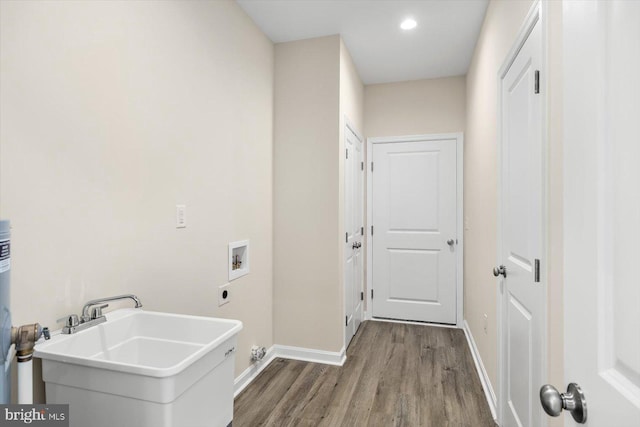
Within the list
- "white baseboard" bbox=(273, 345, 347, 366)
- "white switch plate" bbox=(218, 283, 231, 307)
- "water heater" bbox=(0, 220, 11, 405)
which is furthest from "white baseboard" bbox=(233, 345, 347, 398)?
"water heater" bbox=(0, 220, 11, 405)

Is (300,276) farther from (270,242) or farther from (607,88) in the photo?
(607,88)

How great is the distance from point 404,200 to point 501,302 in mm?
2116

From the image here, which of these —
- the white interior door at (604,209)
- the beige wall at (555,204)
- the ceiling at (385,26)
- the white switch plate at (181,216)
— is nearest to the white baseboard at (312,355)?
the white switch plate at (181,216)

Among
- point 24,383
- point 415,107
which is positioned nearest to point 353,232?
point 415,107

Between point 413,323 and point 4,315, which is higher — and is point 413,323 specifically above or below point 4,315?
below

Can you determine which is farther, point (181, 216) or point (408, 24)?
point (408, 24)

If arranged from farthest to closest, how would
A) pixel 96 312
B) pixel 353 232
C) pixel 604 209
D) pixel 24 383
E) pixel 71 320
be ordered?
pixel 353 232
pixel 96 312
pixel 71 320
pixel 24 383
pixel 604 209

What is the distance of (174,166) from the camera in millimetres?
1839

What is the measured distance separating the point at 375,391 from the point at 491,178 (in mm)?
1685

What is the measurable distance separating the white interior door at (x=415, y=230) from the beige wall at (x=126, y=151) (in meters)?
1.91

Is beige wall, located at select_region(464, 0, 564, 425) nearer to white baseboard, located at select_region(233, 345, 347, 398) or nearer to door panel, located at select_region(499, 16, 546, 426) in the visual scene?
door panel, located at select_region(499, 16, 546, 426)

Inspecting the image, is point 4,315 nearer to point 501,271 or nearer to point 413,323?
point 501,271

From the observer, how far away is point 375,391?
8.16ft

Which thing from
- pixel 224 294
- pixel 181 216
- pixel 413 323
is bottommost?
pixel 413 323
